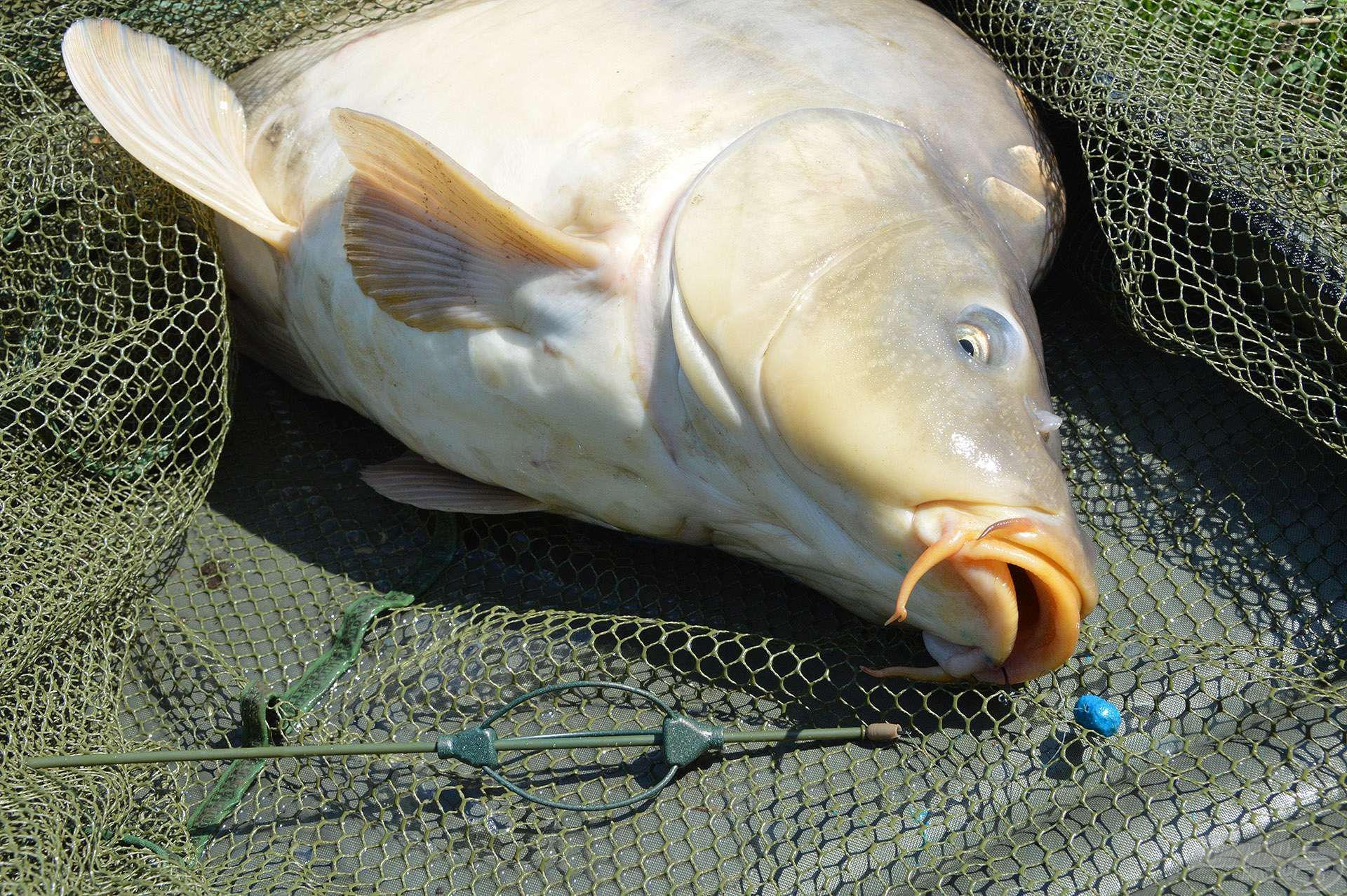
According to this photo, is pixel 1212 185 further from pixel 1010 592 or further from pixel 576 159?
pixel 576 159

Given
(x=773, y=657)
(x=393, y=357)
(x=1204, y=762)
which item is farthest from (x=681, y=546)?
(x=1204, y=762)

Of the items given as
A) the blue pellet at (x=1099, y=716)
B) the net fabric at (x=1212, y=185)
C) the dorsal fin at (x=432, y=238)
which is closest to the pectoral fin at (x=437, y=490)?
the dorsal fin at (x=432, y=238)

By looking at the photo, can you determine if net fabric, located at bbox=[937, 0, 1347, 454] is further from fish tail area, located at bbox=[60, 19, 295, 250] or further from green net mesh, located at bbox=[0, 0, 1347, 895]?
fish tail area, located at bbox=[60, 19, 295, 250]

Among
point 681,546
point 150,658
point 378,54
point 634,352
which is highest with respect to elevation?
point 378,54

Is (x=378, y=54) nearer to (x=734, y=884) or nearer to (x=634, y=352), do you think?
(x=634, y=352)

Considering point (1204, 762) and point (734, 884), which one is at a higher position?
point (1204, 762)

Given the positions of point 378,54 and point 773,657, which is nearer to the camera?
point 773,657

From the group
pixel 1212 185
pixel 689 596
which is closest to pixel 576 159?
pixel 689 596
